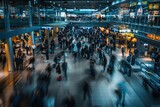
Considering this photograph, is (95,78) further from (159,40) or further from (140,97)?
(159,40)

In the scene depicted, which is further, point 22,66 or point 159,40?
point 22,66

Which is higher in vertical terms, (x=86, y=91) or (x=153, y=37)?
(x=153, y=37)

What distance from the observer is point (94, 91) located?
43.1 ft

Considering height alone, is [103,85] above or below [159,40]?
below

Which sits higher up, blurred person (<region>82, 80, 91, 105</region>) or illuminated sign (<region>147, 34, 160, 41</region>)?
illuminated sign (<region>147, 34, 160, 41</region>)

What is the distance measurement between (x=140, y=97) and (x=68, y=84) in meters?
4.76

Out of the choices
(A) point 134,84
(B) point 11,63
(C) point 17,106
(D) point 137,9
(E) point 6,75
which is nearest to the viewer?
(C) point 17,106

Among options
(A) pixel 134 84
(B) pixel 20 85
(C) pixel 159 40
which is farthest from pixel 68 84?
(C) pixel 159 40

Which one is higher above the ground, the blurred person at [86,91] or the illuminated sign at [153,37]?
the illuminated sign at [153,37]

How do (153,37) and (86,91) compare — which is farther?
(153,37)

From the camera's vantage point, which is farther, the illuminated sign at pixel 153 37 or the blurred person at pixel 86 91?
the illuminated sign at pixel 153 37

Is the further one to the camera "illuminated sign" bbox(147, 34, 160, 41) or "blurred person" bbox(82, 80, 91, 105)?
"illuminated sign" bbox(147, 34, 160, 41)

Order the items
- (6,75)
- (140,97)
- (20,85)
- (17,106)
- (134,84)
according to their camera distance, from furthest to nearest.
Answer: (6,75) → (134,84) → (20,85) → (140,97) → (17,106)

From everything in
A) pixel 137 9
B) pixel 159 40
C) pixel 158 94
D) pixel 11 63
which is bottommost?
pixel 158 94
